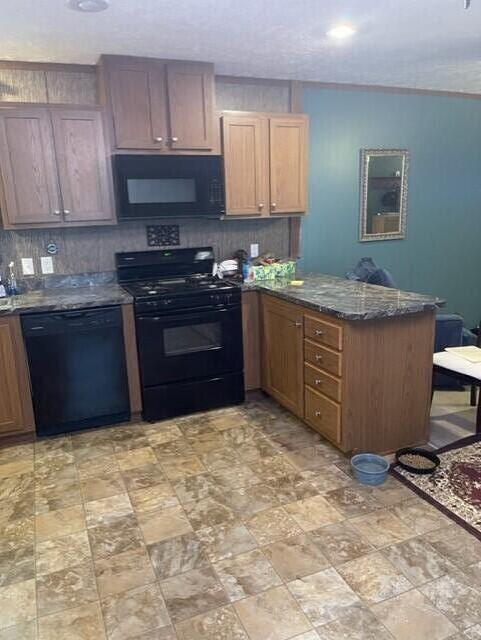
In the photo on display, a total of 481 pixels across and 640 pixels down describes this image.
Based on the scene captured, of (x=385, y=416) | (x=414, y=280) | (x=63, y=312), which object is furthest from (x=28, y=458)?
(x=414, y=280)

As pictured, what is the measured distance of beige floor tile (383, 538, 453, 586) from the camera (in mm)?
1915

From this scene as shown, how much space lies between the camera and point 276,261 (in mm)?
3926

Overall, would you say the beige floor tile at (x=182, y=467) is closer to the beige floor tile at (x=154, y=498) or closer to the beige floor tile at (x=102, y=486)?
the beige floor tile at (x=154, y=498)

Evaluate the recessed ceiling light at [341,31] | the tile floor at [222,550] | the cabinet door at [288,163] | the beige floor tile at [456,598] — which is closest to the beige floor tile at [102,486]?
the tile floor at [222,550]

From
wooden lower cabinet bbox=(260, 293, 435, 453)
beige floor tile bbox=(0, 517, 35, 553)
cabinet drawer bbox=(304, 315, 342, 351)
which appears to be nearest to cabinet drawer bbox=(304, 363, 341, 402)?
wooden lower cabinet bbox=(260, 293, 435, 453)

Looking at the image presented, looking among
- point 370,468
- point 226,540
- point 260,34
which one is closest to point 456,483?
point 370,468

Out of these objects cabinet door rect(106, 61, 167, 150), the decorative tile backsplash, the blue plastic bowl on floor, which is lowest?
the blue plastic bowl on floor

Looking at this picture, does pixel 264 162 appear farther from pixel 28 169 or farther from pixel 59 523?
pixel 59 523

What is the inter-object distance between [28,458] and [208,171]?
2.26 meters

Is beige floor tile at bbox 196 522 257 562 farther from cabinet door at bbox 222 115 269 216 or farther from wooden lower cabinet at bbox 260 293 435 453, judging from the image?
cabinet door at bbox 222 115 269 216

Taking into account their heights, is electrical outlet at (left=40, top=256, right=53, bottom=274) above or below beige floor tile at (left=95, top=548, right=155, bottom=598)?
above

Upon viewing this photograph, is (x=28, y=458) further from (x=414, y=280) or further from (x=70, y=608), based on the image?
(x=414, y=280)

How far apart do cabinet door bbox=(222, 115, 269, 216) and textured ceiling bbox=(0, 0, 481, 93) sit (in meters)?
0.42

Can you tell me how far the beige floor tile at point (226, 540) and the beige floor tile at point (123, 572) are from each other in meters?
0.26
